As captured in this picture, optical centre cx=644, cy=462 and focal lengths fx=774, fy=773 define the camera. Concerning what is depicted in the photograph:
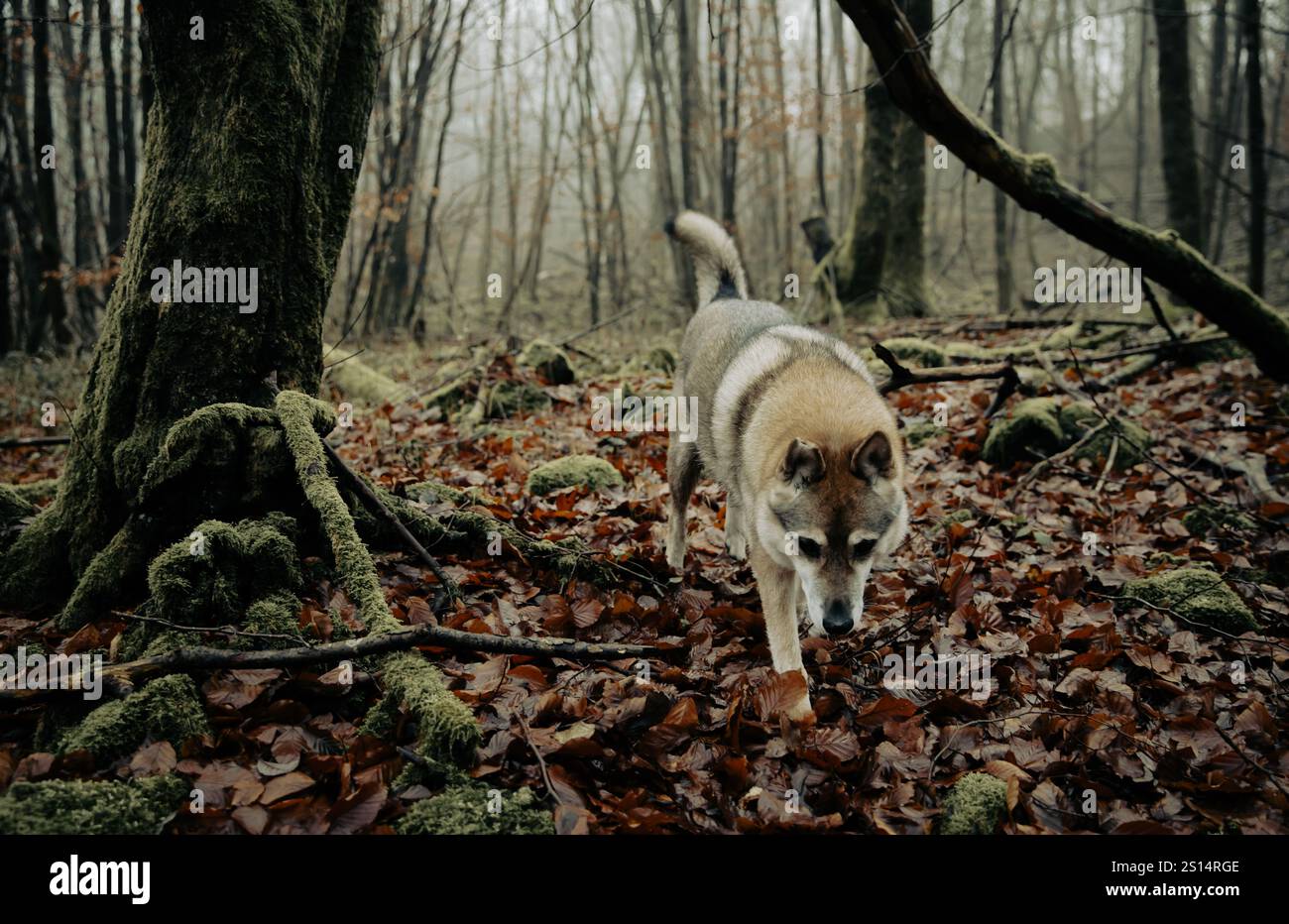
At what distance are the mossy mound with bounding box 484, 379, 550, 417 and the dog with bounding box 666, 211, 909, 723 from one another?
312 cm

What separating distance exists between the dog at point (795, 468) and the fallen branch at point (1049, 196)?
1.73 m

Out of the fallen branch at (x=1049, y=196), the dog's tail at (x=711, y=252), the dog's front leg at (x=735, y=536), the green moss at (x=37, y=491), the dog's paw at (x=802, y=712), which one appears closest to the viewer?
the dog's paw at (x=802, y=712)

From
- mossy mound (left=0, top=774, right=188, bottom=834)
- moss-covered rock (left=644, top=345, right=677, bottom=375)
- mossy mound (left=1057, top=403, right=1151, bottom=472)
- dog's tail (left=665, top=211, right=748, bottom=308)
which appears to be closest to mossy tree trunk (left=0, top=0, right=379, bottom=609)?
mossy mound (left=0, top=774, right=188, bottom=834)

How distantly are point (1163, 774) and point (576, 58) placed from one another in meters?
15.8

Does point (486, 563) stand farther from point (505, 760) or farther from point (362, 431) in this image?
point (362, 431)

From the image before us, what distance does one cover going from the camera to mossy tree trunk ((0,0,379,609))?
11.1ft

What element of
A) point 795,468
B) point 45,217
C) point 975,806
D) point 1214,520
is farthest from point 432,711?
point 45,217

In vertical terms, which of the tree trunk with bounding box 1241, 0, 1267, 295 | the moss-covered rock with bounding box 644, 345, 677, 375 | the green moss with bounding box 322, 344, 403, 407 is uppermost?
the tree trunk with bounding box 1241, 0, 1267, 295

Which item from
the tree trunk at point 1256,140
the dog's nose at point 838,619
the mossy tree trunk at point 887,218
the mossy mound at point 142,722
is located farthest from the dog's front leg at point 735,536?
the mossy tree trunk at point 887,218

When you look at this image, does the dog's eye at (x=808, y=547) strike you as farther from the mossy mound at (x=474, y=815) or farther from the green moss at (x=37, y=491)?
the green moss at (x=37, y=491)

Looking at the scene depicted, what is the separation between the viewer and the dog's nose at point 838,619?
321cm

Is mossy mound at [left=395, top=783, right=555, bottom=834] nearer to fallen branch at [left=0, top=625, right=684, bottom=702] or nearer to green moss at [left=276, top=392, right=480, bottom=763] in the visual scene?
green moss at [left=276, top=392, right=480, bottom=763]
